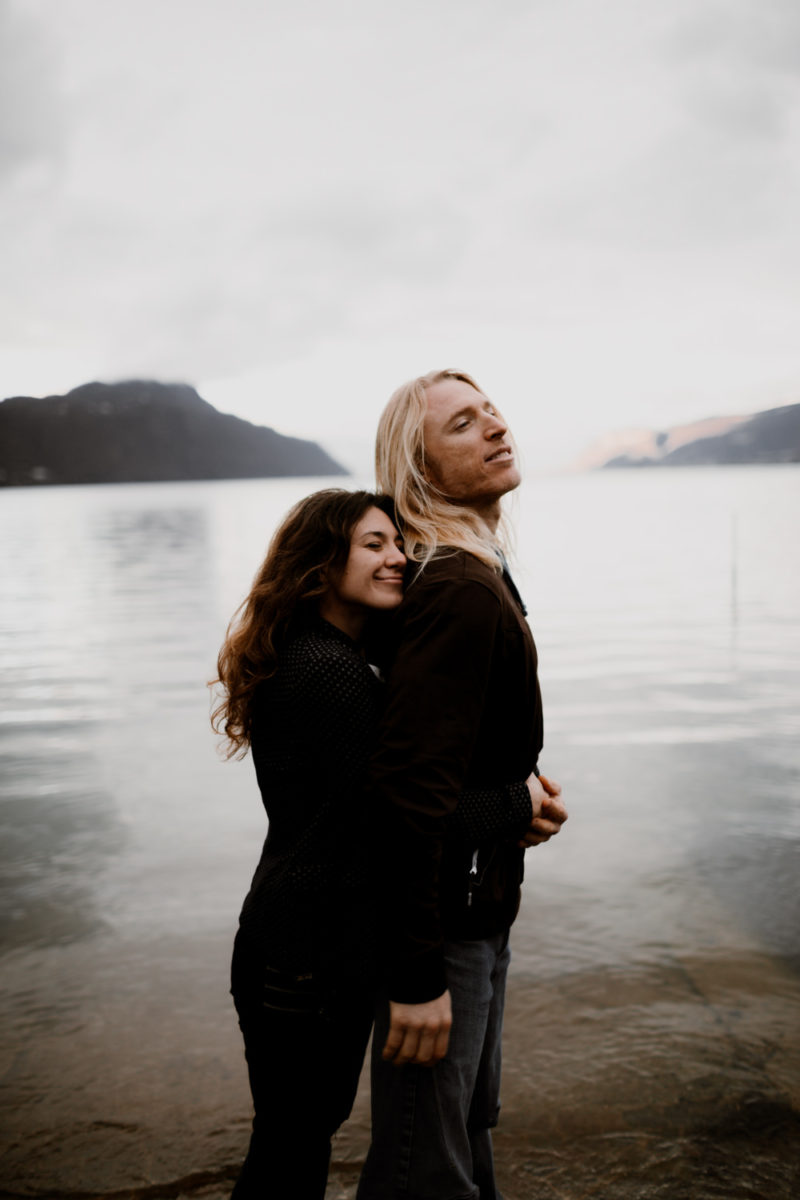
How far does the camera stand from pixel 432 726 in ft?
5.90

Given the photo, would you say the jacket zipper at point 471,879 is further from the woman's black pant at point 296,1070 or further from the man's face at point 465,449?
the man's face at point 465,449

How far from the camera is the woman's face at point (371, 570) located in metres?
2.07

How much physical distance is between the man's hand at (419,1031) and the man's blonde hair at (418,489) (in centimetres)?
91

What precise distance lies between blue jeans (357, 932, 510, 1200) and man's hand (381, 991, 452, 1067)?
9 cm

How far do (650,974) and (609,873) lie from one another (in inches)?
51.6

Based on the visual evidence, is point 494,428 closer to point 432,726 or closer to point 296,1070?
point 432,726

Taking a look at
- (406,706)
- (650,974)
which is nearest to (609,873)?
(650,974)

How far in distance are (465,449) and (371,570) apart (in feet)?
1.41

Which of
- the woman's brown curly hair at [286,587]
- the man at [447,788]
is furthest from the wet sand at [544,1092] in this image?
the woman's brown curly hair at [286,587]

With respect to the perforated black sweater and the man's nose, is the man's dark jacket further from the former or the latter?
the man's nose

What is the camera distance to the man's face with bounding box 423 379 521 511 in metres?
2.29

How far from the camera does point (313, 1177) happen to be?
6.61 feet

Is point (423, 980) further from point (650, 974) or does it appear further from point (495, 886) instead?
point (650, 974)

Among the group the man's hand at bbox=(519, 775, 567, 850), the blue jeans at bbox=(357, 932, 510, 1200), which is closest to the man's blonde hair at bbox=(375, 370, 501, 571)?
the man's hand at bbox=(519, 775, 567, 850)
